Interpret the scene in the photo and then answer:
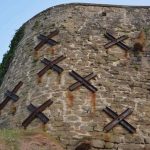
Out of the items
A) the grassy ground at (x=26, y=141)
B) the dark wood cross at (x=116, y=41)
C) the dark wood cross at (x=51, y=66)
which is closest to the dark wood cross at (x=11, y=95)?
the dark wood cross at (x=51, y=66)

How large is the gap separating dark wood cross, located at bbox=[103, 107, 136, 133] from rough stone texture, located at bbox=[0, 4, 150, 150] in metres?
0.10

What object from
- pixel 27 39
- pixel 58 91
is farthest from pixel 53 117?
pixel 27 39

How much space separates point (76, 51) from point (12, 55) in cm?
263

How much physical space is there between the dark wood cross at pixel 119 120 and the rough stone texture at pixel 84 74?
0.32 ft

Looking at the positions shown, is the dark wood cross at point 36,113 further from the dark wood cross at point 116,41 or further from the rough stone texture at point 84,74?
the dark wood cross at point 116,41

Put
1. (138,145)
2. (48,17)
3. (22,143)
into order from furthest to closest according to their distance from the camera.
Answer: (48,17), (138,145), (22,143)

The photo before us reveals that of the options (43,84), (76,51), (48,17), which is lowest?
(43,84)

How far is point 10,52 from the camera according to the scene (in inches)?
631

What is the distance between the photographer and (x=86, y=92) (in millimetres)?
13266

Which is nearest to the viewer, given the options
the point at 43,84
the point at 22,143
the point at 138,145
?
the point at 22,143

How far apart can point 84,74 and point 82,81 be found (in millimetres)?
263

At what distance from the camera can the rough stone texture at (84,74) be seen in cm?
1268

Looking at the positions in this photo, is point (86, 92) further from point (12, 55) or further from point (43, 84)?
point (12, 55)

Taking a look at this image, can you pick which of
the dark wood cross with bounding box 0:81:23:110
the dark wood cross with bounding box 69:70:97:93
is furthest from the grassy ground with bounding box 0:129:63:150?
the dark wood cross with bounding box 0:81:23:110
